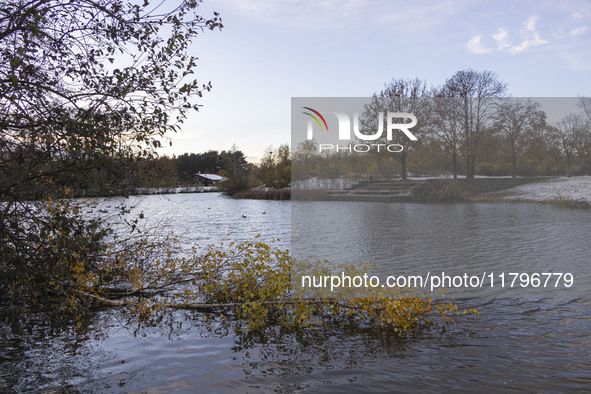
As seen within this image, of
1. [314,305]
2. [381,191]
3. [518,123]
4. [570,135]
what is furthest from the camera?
[518,123]

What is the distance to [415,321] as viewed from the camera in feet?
25.8

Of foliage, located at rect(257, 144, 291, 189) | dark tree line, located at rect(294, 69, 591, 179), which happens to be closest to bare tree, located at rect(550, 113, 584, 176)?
dark tree line, located at rect(294, 69, 591, 179)

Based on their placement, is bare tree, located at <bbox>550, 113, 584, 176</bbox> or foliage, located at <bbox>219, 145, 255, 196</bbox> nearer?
bare tree, located at <bbox>550, 113, 584, 176</bbox>

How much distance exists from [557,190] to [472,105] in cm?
889

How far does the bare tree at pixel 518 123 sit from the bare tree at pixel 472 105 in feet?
3.71

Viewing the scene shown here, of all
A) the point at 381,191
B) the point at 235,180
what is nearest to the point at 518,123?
the point at 381,191

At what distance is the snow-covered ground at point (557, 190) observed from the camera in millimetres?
24844

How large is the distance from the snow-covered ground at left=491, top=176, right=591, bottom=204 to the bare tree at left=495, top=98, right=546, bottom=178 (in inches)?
47.9

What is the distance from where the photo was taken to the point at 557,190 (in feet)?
83.7

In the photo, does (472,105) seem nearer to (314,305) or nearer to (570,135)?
(570,135)

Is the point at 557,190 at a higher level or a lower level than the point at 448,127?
lower

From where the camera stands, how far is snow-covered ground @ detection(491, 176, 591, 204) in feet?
81.5

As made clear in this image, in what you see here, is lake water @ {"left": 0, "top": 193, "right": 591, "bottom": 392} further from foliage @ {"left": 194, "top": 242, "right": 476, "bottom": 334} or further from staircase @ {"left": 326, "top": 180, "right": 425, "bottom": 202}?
staircase @ {"left": 326, "top": 180, "right": 425, "bottom": 202}

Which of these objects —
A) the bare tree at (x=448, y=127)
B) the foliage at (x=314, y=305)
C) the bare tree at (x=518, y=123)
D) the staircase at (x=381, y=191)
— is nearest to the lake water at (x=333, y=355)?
the foliage at (x=314, y=305)
